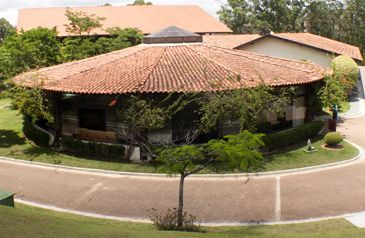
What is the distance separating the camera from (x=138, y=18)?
61.4 metres

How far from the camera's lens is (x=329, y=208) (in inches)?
691

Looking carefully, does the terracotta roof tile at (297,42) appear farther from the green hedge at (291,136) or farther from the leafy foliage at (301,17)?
the leafy foliage at (301,17)

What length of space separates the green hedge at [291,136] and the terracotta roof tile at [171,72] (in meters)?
3.12

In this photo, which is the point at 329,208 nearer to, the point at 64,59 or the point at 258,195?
the point at 258,195

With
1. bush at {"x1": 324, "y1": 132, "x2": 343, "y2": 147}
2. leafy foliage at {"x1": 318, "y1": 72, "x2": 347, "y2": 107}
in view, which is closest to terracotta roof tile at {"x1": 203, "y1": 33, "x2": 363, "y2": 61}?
leafy foliage at {"x1": 318, "y1": 72, "x2": 347, "y2": 107}

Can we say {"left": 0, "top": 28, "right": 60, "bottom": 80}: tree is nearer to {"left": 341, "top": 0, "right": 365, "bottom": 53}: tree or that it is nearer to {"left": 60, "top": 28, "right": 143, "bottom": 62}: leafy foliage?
{"left": 60, "top": 28, "right": 143, "bottom": 62}: leafy foliage

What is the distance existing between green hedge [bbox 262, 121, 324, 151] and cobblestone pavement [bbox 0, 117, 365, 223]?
3.48m

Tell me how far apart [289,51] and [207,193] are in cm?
2981

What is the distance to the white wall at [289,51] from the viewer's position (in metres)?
44.0

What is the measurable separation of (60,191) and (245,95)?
414 inches

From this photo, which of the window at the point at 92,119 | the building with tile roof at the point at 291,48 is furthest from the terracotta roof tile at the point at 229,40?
the window at the point at 92,119

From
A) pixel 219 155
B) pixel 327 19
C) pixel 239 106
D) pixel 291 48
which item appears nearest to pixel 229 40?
pixel 291 48

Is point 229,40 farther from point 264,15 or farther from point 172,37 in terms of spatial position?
point 264,15

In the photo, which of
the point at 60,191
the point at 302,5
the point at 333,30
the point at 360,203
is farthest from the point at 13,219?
the point at 333,30
